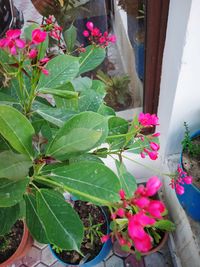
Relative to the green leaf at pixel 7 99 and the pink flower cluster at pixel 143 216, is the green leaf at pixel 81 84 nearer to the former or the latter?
the green leaf at pixel 7 99

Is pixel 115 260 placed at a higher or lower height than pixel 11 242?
lower

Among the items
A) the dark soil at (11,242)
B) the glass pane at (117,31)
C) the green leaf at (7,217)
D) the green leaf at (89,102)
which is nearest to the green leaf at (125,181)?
the green leaf at (89,102)

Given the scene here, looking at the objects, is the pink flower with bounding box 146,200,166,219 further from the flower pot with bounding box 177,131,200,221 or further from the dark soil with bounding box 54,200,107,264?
the dark soil with bounding box 54,200,107,264

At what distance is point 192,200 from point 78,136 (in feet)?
2.63

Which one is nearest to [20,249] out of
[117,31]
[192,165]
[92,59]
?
[192,165]

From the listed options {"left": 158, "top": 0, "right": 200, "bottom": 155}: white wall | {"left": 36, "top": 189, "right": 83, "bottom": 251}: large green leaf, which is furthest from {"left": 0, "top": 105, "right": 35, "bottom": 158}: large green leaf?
{"left": 158, "top": 0, "right": 200, "bottom": 155}: white wall

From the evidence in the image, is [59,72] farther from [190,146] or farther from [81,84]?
[190,146]

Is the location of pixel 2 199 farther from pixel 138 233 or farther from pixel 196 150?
pixel 196 150

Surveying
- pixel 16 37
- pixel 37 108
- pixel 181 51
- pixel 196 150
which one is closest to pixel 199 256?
pixel 196 150

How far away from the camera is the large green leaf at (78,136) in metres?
0.52

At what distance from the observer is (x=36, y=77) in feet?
2.05

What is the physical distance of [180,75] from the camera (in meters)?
1.05

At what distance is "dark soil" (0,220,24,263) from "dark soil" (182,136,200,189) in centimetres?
83

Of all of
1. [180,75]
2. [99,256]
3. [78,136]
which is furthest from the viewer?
[99,256]
